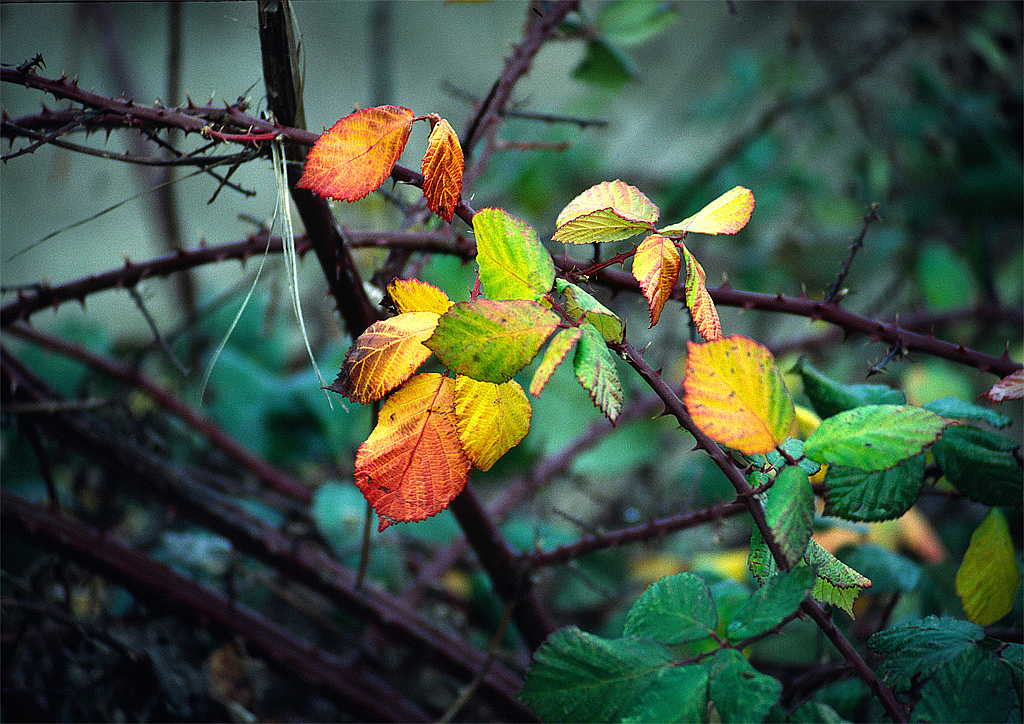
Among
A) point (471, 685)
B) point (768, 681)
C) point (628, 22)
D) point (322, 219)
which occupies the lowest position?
point (471, 685)

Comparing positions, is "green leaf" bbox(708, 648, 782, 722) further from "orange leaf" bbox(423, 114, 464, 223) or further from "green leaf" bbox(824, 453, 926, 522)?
"orange leaf" bbox(423, 114, 464, 223)

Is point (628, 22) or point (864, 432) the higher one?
point (628, 22)

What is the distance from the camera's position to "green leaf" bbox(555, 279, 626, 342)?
0.27 meters

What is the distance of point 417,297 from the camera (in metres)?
0.30

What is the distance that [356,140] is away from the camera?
29 cm

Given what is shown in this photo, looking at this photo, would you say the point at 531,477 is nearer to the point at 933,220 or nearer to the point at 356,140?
the point at 356,140

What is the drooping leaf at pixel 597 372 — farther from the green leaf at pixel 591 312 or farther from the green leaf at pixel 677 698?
the green leaf at pixel 677 698

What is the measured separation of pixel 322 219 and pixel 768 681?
31cm

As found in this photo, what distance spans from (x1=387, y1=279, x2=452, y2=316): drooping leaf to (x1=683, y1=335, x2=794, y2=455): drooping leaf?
11cm

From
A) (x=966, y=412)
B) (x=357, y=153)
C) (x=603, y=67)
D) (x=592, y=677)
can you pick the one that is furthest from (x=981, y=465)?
(x=603, y=67)

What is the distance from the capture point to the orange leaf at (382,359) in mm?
276

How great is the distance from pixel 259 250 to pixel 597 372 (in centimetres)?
29

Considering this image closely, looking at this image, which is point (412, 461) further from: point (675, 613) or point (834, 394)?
point (834, 394)

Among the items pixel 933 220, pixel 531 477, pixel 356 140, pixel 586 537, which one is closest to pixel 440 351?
pixel 356 140
